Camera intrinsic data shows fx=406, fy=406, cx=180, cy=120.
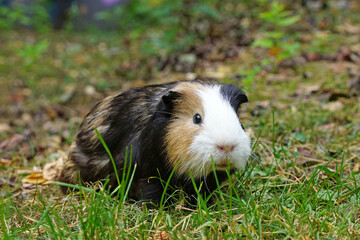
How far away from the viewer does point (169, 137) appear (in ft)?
8.76

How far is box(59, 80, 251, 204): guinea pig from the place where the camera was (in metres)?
2.51

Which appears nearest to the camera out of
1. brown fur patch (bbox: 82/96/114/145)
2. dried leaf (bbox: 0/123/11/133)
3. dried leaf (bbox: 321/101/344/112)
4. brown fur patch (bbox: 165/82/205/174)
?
brown fur patch (bbox: 165/82/205/174)

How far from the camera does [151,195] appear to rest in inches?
112

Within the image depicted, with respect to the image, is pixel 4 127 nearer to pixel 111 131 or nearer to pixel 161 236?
pixel 111 131

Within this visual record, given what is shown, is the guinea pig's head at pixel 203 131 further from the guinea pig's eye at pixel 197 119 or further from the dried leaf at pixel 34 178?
the dried leaf at pixel 34 178

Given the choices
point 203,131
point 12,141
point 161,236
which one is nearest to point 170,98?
point 203,131

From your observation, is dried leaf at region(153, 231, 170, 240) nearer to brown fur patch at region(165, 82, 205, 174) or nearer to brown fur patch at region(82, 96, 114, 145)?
brown fur patch at region(165, 82, 205, 174)

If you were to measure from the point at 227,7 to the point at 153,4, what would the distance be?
194 centimetres

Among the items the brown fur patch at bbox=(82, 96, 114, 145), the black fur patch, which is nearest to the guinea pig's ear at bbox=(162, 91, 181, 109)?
the black fur patch

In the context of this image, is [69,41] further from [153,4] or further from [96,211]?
[96,211]

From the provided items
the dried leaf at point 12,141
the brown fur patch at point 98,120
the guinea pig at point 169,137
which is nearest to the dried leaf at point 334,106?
the guinea pig at point 169,137

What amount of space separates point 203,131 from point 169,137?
0.26 m

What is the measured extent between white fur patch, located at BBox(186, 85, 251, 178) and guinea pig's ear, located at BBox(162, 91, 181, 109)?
0.65ft

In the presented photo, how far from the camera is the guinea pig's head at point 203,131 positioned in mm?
2459
